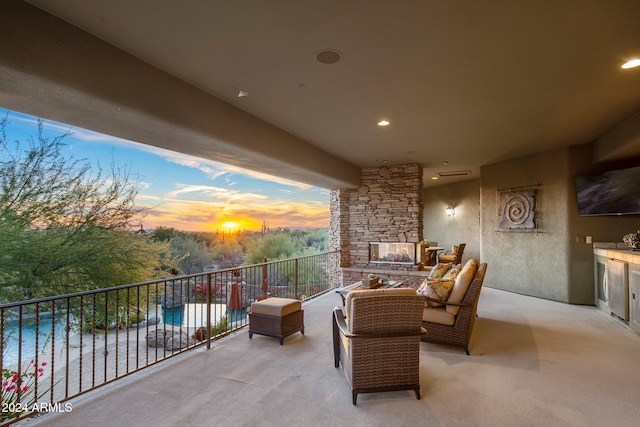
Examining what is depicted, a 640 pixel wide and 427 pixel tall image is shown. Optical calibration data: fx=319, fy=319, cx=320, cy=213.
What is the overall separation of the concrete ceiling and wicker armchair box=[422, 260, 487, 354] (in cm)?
221

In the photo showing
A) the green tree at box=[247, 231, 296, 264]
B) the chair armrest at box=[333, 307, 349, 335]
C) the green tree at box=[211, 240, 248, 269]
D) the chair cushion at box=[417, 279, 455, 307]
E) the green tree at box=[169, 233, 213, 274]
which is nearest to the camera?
the chair armrest at box=[333, 307, 349, 335]

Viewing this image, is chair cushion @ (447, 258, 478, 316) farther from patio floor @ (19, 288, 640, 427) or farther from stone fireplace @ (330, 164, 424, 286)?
stone fireplace @ (330, 164, 424, 286)

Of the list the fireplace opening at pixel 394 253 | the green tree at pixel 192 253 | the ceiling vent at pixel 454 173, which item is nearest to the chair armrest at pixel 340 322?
the fireplace opening at pixel 394 253

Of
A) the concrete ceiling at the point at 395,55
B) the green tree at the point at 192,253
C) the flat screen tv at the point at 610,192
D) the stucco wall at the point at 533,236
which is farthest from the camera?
the green tree at the point at 192,253

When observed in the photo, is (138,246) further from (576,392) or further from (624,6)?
(624,6)

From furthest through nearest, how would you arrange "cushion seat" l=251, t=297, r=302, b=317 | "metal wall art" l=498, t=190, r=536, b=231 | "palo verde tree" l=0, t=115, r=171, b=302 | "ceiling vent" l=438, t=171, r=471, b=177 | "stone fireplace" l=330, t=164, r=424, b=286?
"ceiling vent" l=438, t=171, r=471, b=177 < "stone fireplace" l=330, t=164, r=424, b=286 < "metal wall art" l=498, t=190, r=536, b=231 < "palo verde tree" l=0, t=115, r=171, b=302 < "cushion seat" l=251, t=297, r=302, b=317

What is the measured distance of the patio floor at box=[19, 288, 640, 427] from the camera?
2396 millimetres

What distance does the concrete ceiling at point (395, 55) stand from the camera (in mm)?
2115

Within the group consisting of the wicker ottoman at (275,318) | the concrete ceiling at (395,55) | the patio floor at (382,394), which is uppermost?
the concrete ceiling at (395,55)

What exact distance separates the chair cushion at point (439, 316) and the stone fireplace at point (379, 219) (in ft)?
10.2

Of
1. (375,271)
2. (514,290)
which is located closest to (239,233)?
(375,271)

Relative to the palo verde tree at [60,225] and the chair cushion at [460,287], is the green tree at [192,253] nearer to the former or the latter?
the palo verde tree at [60,225]

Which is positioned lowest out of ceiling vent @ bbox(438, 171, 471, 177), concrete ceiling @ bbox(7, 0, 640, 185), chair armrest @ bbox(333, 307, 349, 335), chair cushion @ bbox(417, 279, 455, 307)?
chair armrest @ bbox(333, 307, 349, 335)

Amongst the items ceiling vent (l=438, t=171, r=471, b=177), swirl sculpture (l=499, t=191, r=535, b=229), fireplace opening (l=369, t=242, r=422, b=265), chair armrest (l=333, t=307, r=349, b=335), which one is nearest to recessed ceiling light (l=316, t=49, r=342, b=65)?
chair armrest (l=333, t=307, r=349, b=335)
